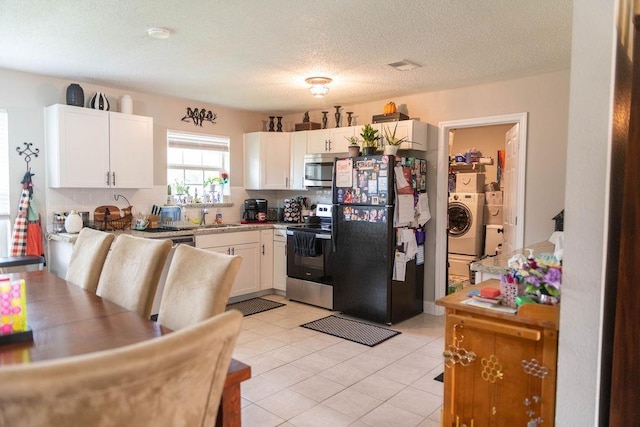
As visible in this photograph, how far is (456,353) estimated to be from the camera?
1.95 meters

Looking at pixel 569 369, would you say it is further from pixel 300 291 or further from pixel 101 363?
pixel 300 291

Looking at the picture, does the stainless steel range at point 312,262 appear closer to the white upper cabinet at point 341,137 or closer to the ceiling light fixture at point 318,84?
the white upper cabinet at point 341,137

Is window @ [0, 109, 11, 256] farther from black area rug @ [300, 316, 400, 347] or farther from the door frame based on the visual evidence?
the door frame

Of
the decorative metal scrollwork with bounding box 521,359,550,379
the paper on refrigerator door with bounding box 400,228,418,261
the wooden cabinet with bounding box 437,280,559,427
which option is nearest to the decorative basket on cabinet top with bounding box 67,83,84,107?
the paper on refrigerator door with bounding box 400,228,418,261

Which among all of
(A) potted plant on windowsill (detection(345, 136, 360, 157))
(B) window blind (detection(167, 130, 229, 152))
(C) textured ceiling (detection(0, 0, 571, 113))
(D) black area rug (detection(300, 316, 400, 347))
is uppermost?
(C) textured ceiling (detection(0, 0, 571, 113))

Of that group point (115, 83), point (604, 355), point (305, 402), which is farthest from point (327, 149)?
point (604, 355)

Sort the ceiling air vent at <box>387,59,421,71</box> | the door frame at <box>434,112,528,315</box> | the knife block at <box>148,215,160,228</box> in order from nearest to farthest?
the ceiling air vent at <box>387,59,421,71</box> → the door frame at <box>434,112,528,315</box> → the knife block at <box>148,215,160,228</box>

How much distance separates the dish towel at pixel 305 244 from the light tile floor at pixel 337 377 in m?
0.80

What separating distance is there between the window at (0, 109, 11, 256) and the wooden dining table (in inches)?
81.4

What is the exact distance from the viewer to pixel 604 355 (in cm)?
156

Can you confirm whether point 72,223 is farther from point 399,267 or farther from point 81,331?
point 399,267

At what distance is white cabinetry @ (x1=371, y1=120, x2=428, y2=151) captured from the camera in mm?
4242

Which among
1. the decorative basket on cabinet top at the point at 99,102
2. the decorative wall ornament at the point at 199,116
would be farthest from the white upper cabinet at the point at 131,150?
the decorative wall ornament at the point at 199,116

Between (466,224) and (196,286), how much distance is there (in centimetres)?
552
